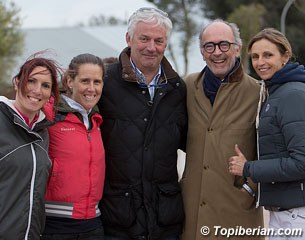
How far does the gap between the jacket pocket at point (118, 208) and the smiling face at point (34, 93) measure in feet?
→ 2.90

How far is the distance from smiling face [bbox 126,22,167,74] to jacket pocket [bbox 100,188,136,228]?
0.97 metres

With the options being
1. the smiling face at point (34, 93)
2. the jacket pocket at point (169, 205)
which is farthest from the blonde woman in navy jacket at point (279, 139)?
the smiling face at point (34, 93)

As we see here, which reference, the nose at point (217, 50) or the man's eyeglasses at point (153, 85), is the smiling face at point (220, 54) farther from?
the man's eyeglasses at point (153, 85)

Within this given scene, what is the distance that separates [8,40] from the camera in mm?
21906

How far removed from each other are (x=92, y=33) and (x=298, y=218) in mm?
36154

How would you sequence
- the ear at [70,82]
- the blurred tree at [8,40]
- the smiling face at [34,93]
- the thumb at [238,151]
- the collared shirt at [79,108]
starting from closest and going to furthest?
the smiling face at [34,93] → the collared shirt at [79,108] → the ear at [70,82] → the thumb at [238,151] → the blurred tree at [8,40]

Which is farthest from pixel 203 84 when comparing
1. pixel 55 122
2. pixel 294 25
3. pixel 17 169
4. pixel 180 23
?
pixel 180 23

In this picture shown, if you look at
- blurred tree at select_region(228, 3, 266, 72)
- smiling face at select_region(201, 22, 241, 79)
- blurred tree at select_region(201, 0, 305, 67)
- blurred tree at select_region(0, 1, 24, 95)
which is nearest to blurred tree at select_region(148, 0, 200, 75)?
blurred tree at select_region(201, 0, 305, 67)

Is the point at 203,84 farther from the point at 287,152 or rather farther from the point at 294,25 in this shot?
the point at 294,25

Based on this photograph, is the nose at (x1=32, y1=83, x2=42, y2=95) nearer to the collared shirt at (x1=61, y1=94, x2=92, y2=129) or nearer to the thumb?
the collared shirt at (x1=61, y1=94, x2=92, y2=129)

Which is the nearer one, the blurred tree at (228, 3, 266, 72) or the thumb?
the thumb

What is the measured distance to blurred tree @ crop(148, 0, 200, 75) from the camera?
106 ft

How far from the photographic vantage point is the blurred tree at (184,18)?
106ft

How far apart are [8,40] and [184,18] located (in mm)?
13910
